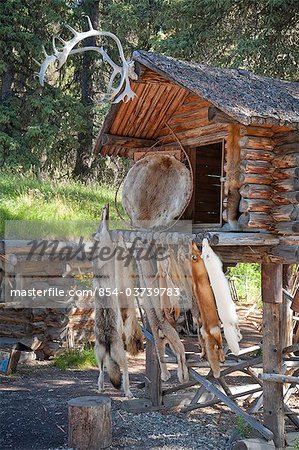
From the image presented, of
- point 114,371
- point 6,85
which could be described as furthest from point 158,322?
point 6,85

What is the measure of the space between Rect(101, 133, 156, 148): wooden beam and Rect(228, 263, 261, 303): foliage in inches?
441

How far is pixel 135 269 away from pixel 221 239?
199 centimetres

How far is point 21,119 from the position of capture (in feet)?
62.0

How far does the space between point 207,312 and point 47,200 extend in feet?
27.5

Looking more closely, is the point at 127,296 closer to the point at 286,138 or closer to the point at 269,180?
the point at 269,180

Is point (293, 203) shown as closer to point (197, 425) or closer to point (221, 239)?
point (221, 239)

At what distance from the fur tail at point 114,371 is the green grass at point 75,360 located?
519 centimetres

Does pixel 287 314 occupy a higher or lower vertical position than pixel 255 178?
lower

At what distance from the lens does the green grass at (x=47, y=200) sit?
12898 millimetres

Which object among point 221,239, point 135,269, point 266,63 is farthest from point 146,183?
point 266,63

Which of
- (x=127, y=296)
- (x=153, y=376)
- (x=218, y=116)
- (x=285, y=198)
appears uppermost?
(x=218, y=116)

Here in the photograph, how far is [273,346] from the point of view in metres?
7.19

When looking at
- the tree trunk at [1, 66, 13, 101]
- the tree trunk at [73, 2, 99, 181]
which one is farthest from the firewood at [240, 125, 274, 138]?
the tree trunk at [1, 66, 13, 101]

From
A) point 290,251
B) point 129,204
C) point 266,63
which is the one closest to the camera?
point 290,251
